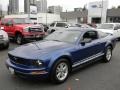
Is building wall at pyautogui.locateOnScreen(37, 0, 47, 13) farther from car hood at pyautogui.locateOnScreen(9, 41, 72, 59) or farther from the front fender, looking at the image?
the front fender

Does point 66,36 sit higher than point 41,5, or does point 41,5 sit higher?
point 41,5

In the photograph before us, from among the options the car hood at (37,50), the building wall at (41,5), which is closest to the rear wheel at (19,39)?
the car hood at (37,50)

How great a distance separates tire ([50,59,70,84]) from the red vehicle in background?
24.6 feet

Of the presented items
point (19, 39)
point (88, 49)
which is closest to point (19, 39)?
point (19, 39)

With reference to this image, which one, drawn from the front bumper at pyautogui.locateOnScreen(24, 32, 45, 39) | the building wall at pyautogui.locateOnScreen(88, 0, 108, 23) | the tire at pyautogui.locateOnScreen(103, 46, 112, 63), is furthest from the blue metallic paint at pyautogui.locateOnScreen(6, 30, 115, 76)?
the building wall at pyautogui.locateOnScreen(88, 0, 108, 23)

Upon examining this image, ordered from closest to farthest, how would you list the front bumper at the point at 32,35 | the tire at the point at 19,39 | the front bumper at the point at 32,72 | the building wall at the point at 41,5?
the front bumper at the point at 32,72, the front bumper at the point at 32,35, the tire at the point at 19,39, the building wall at the point at 41,5

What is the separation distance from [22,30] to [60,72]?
787cm

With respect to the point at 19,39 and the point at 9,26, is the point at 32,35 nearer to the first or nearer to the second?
the point at 19,39

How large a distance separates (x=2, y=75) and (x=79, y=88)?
2.48 metres

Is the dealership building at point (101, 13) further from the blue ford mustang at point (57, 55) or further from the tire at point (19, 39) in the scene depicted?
the blue ford mustang at point (57, 55)

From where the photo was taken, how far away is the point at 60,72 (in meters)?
5.23

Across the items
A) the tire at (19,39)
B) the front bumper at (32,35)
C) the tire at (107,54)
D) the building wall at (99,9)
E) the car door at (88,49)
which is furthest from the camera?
the building wall at (99,9)

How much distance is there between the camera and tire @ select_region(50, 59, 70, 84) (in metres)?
4.97

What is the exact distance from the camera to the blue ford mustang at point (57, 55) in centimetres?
475
